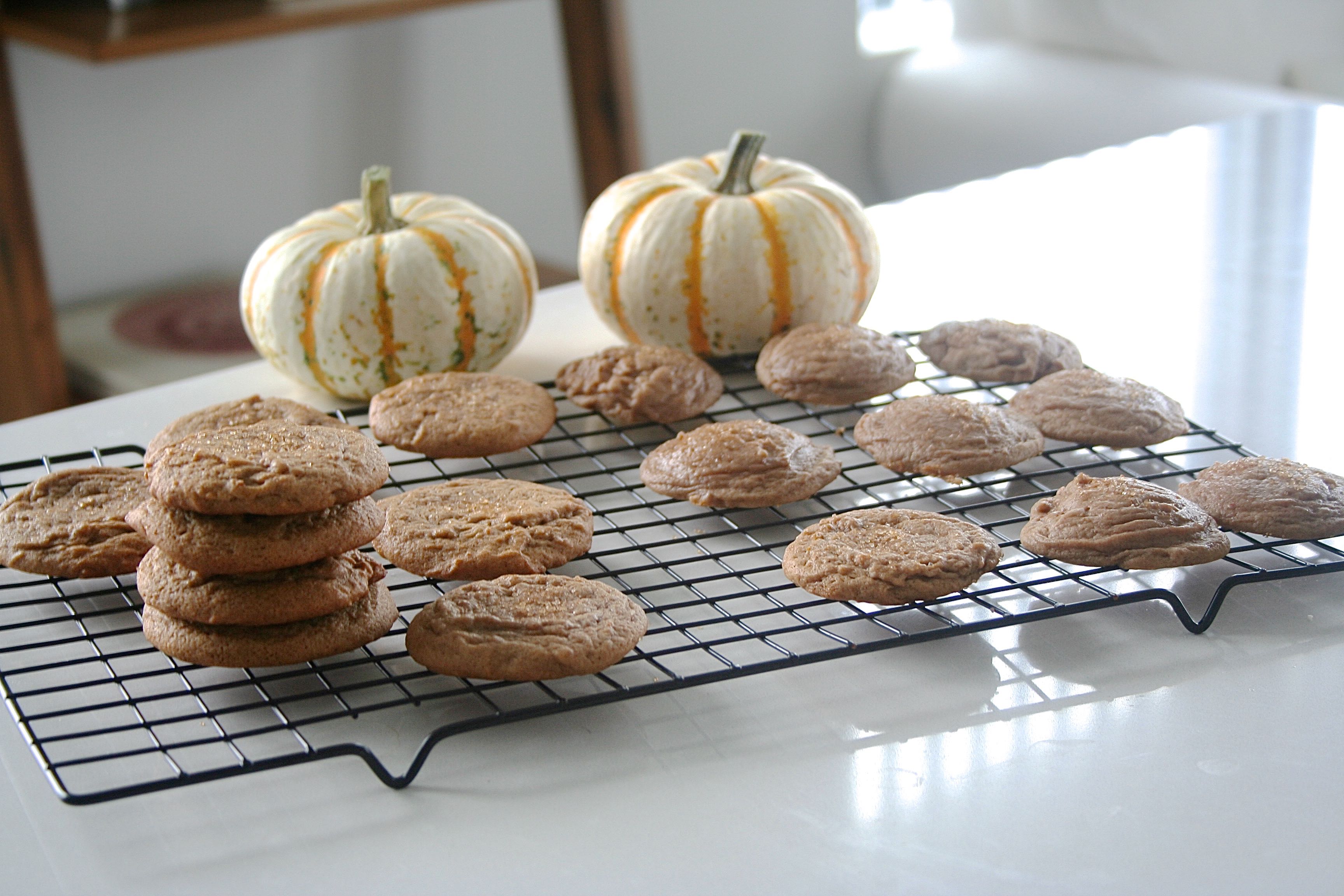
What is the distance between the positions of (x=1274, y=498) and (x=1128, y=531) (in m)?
0.16

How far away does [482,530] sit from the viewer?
3.81ft

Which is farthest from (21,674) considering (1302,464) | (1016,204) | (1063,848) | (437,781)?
(1016,204)

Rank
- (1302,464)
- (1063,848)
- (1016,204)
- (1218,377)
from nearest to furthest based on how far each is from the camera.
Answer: (1063,848), (1302,464), (1218,377), (1016,204)

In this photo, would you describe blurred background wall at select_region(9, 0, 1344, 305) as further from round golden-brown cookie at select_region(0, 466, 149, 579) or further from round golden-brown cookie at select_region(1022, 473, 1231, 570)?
round golden-brown cookie at select_region(1022, 473, 1231, 570)

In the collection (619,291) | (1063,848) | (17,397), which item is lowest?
(17,397)

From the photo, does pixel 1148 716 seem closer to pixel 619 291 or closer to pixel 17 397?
pixel 619 291

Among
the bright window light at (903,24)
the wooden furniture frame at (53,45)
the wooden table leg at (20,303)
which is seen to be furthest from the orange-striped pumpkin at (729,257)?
the bright window light at (903,24)

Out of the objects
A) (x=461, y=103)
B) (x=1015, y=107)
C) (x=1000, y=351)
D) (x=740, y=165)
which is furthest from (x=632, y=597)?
(x=1015, y=107)

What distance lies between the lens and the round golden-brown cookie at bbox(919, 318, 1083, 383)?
1529 millimetres

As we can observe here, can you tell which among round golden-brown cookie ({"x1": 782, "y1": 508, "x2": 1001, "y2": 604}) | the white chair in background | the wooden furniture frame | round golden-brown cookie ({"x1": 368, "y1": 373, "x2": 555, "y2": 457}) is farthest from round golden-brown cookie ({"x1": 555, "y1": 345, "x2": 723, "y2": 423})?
the white chair in background

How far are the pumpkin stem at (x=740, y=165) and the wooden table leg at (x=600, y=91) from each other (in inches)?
66.2

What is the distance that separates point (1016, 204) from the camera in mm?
2389

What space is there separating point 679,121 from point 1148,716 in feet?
11.6

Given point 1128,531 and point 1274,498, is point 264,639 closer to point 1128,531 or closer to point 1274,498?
point 1128,531
